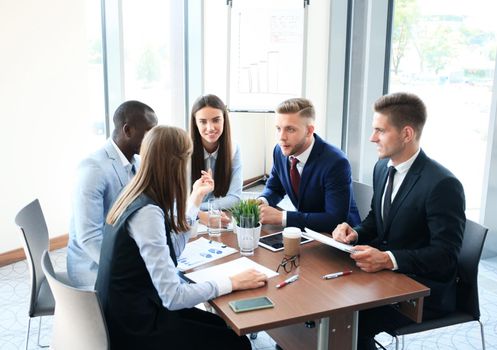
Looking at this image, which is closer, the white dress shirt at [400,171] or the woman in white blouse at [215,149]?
the white dress shirt at [400,171]

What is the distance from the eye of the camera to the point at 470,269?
205 centimetres

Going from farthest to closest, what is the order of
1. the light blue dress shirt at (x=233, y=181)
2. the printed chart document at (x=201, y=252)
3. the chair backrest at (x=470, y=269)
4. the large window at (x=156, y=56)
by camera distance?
the large window at (x=156, y=56), the light blue dress shirt at (x=233, y=181), the chair backrest at (x=470, y=269), the printed chart document at (x=201, y=252)

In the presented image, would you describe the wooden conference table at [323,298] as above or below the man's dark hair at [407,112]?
below

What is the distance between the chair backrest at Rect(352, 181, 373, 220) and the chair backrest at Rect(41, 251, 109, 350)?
1.68 m

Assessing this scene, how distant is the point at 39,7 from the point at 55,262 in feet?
6.65

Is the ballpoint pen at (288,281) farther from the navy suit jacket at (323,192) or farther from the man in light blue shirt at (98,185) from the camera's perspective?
the man in light blue shirt at (98,185)

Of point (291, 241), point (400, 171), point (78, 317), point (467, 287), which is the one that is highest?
point (400, 171)

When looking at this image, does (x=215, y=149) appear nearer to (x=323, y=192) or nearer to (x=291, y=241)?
(x=323, y=192)

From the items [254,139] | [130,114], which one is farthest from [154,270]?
[254,139]

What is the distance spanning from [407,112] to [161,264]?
124 centimetres

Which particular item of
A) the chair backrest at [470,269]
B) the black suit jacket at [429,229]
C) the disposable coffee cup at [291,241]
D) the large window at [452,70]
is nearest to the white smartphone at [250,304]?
the disposable coffee cup at [291,241]

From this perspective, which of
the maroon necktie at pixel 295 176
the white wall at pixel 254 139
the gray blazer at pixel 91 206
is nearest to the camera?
the gray blazer at pixel 91 206

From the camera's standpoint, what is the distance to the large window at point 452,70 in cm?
388

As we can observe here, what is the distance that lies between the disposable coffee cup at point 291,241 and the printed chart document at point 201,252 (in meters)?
0.22
